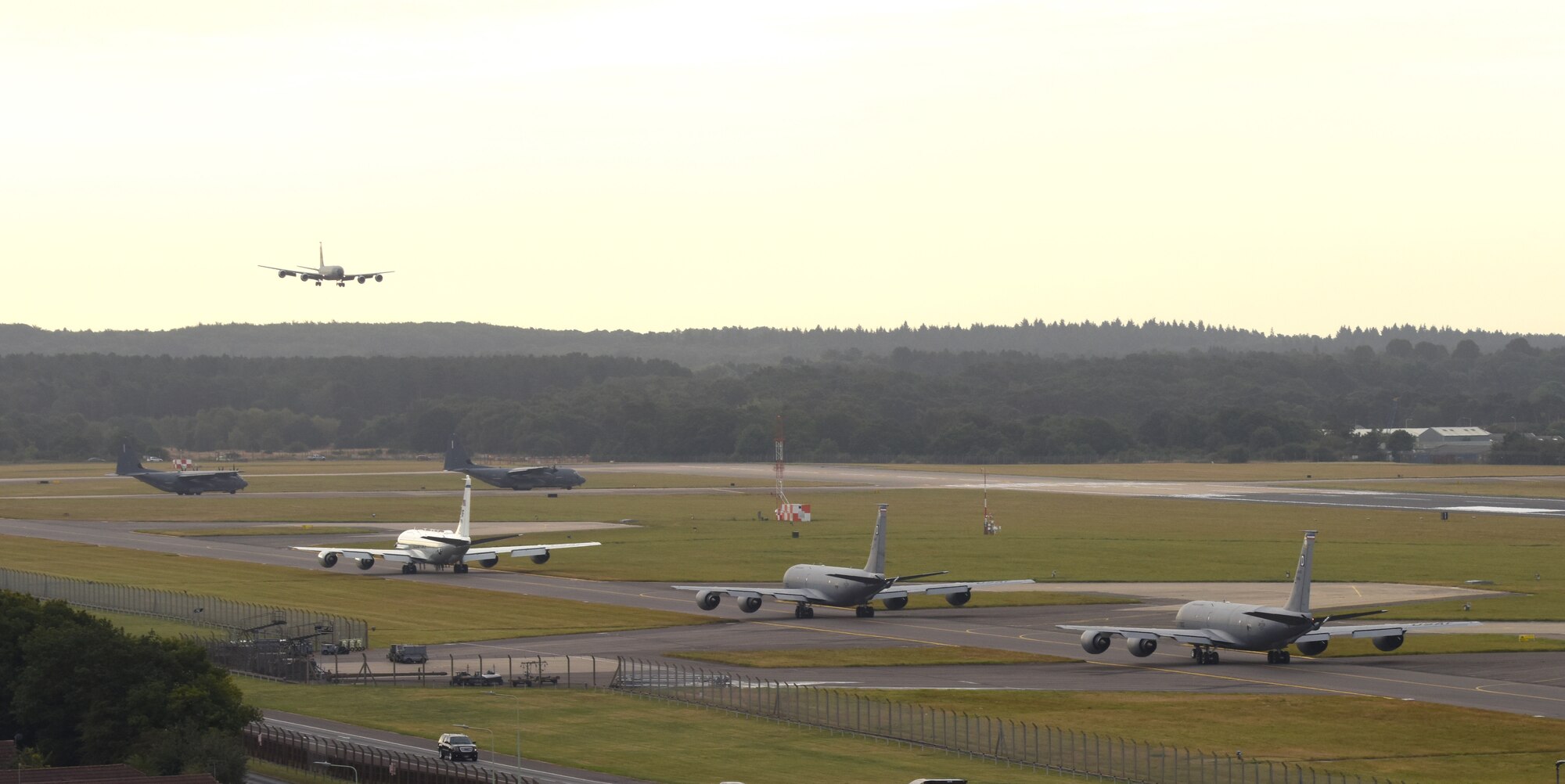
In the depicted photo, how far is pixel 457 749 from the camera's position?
56.6m

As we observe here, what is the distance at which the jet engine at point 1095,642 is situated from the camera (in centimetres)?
8000

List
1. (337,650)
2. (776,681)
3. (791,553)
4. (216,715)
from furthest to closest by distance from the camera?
(791,553) → (337,650) → (776,681) → (216,715)

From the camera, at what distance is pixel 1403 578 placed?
11581 cm

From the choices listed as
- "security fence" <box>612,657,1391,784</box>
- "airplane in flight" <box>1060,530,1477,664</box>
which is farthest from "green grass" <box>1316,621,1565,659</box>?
"security fence" <box>612,657,1391,784</box>

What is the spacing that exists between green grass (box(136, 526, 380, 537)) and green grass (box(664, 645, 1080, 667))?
260 ft

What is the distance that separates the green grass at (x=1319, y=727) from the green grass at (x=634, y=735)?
292 inches

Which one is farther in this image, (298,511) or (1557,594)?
(298,511)

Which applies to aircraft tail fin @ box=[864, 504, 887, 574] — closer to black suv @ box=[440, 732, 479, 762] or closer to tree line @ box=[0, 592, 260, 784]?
black suv @ box=[440, 732, 479, 762]

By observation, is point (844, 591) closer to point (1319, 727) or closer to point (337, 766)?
point (1319, 727)

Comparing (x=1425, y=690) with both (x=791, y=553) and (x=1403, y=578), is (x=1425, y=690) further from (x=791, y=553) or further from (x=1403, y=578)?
(x=791, y=553)

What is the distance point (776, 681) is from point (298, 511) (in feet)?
409

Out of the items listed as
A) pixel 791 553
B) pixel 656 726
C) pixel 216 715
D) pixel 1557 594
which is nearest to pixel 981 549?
pixel 791 553

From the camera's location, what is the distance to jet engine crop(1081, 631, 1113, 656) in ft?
262

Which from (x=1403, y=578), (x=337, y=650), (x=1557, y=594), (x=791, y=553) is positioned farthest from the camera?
(x=791, y=553)
